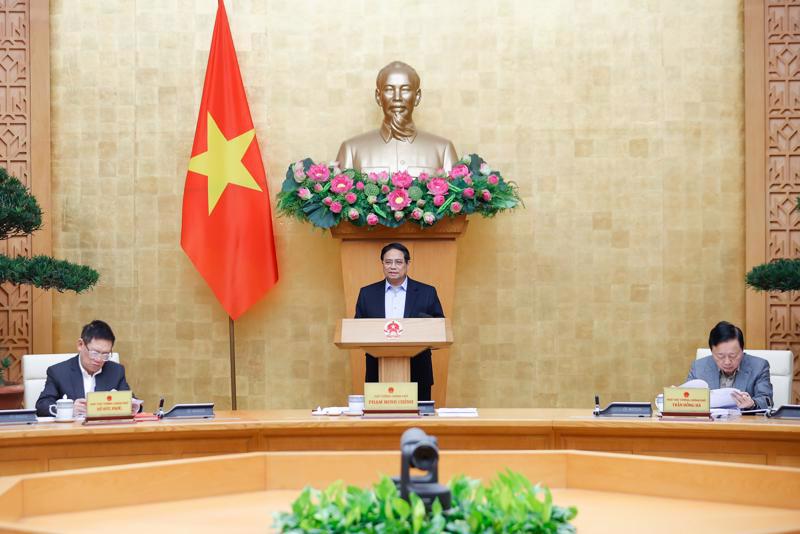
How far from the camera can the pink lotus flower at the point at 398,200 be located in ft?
19.8

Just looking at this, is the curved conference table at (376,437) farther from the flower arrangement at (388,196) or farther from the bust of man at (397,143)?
the bust of man at (397,143)

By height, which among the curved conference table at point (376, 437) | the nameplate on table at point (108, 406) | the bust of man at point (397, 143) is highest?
the bust of man at point (397, 143)

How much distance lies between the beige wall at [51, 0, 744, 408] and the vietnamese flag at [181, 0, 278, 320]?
1.36ft

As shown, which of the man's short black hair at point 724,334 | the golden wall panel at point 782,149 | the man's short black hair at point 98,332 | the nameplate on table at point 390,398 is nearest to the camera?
the nameplate on table at point 390,398

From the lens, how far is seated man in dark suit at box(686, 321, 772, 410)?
4.86 m

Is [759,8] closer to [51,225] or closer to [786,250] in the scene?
[786,250]

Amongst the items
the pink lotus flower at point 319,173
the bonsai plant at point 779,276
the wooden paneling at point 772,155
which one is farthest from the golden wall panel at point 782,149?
the pink lotus flower at point 319,173

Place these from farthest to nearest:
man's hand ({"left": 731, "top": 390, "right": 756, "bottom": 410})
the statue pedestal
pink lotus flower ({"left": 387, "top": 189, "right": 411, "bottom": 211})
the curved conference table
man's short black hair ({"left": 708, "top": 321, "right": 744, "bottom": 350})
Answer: the statue pedestal, pink lotus flower ({"left": 387, "top": 189, "right": 411, "bottom": 211}), man's short black hair ({"left": 708, "top": 321, "right": 744, "bottom": 350}), man's hand ({"left": 731, "top": 390, "right": 756, "bottom": 410}), the curved conference table

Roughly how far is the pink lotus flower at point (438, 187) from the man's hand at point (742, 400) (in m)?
2.10

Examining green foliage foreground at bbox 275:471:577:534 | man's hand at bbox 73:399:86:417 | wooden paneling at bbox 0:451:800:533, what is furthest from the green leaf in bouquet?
green foliage foreground at bbox 275:471:577:534

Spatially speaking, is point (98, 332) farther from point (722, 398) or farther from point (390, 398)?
point (722, 398)

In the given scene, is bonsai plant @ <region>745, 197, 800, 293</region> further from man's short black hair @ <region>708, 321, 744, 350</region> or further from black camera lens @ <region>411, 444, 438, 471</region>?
black camera lens @ <region>411, 444, 438, 471</region>

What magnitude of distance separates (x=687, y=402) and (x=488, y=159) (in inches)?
125

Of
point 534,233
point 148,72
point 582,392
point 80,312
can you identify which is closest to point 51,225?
point 80,312
